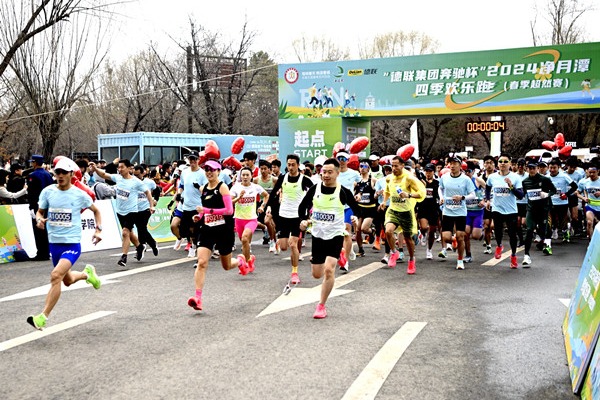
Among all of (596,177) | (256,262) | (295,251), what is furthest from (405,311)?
(596,177)

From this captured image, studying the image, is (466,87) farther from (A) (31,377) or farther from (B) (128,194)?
(A) (31,377)

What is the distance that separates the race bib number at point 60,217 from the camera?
788 centimetres

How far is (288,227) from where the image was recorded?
1186 cm

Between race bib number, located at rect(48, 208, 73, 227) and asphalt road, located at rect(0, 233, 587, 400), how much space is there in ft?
3.88

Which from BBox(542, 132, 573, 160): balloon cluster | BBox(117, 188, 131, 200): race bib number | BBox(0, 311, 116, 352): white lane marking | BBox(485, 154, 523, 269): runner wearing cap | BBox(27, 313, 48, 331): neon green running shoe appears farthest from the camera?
BBox(542, 132, 573, 160): balloon cluster

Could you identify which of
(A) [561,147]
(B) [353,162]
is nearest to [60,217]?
(B) [353,162]

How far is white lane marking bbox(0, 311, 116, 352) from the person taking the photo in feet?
23.1

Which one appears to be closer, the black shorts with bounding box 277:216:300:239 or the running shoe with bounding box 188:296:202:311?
the running shoe with bounding box 188:296:202:311

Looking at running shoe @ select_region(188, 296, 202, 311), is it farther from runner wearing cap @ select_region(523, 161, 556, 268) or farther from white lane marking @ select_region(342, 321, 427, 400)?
runner wearing cap @ select_region(523, 161, 556, 268)

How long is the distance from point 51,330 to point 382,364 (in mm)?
3841

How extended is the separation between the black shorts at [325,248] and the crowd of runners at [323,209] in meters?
0.01

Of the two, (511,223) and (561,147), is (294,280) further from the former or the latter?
(561,147)

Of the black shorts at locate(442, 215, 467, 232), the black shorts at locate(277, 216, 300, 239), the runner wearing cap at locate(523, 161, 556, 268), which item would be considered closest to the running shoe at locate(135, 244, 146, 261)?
the black shorts at locate(277, 216, 300, 239)

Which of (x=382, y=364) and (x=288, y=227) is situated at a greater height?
(x=288, y=227)
